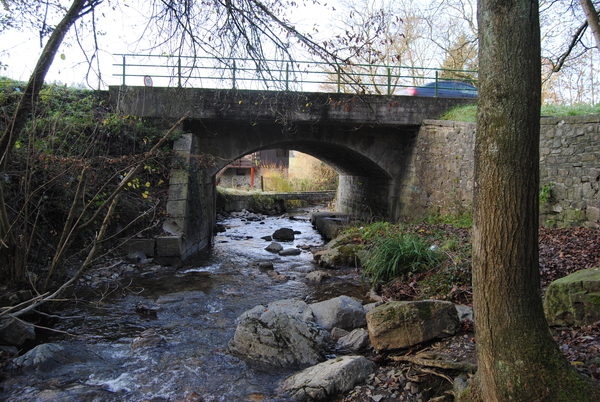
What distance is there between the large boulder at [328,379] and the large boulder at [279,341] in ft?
1.22

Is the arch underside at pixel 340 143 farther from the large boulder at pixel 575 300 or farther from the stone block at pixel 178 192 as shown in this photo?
the large boulder at pixel 575 300

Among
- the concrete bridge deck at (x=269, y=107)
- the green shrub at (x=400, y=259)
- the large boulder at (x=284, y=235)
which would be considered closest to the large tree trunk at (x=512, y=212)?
the green shrub at (x=400, y=259)

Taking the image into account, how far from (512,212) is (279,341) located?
8.38 feet

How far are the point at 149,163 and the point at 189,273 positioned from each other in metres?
2.90

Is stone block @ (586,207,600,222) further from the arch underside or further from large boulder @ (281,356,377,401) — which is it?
large boulder @ (281,356,377,401)

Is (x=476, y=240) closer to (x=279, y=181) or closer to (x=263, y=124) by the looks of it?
(x=263, y=124)

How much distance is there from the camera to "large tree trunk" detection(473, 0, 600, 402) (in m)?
2.21

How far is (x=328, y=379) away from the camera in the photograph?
3277 mm

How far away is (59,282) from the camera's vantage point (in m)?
5.59

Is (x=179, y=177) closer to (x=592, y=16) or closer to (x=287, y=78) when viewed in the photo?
(x=287, y=78)

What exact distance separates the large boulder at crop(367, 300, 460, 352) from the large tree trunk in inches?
51.2

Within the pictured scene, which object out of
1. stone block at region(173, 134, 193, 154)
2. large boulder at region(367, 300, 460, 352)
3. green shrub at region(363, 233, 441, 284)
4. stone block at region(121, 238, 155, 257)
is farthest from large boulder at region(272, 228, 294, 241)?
large boulder at region(367, 300, 460, 352)

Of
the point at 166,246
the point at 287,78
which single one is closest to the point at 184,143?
the point at 166,246

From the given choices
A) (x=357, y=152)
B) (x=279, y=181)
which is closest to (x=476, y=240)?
(x=357, y=152)
